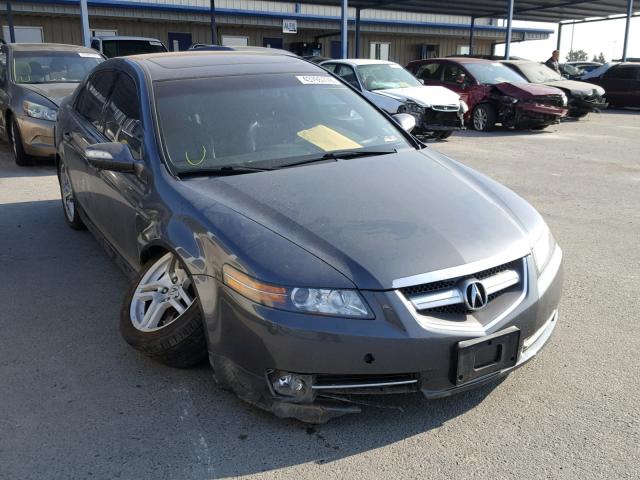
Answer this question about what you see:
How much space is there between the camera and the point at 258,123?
3.60 m

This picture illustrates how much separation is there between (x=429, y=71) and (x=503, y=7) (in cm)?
1261

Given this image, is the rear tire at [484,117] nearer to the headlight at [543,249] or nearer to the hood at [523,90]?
the hood at [523,90]

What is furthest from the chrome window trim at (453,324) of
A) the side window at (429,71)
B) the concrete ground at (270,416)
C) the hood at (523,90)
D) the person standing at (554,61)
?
the person standing at (554,61)

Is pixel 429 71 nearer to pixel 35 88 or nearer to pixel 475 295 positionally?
pixel 35 88

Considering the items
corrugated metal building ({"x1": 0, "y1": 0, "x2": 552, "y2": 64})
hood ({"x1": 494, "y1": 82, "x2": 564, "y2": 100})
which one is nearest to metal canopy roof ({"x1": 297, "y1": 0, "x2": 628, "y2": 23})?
corrugated metal building ({"x1": 0, "y1": 0, "x2": 552, "y2": 64})

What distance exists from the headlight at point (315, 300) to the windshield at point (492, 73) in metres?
12.1

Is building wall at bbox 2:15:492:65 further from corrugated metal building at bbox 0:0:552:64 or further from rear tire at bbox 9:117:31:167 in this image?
rear tire at bbox 9:117:31:167

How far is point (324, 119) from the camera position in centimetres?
384

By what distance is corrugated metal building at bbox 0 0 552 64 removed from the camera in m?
21.1

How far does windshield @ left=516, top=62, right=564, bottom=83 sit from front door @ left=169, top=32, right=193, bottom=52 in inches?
560

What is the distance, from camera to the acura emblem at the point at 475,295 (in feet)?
8.11

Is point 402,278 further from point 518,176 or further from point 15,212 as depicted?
point 518,176

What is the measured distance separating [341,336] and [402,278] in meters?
0.34

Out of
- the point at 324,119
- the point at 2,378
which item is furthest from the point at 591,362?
the point at 2,378
